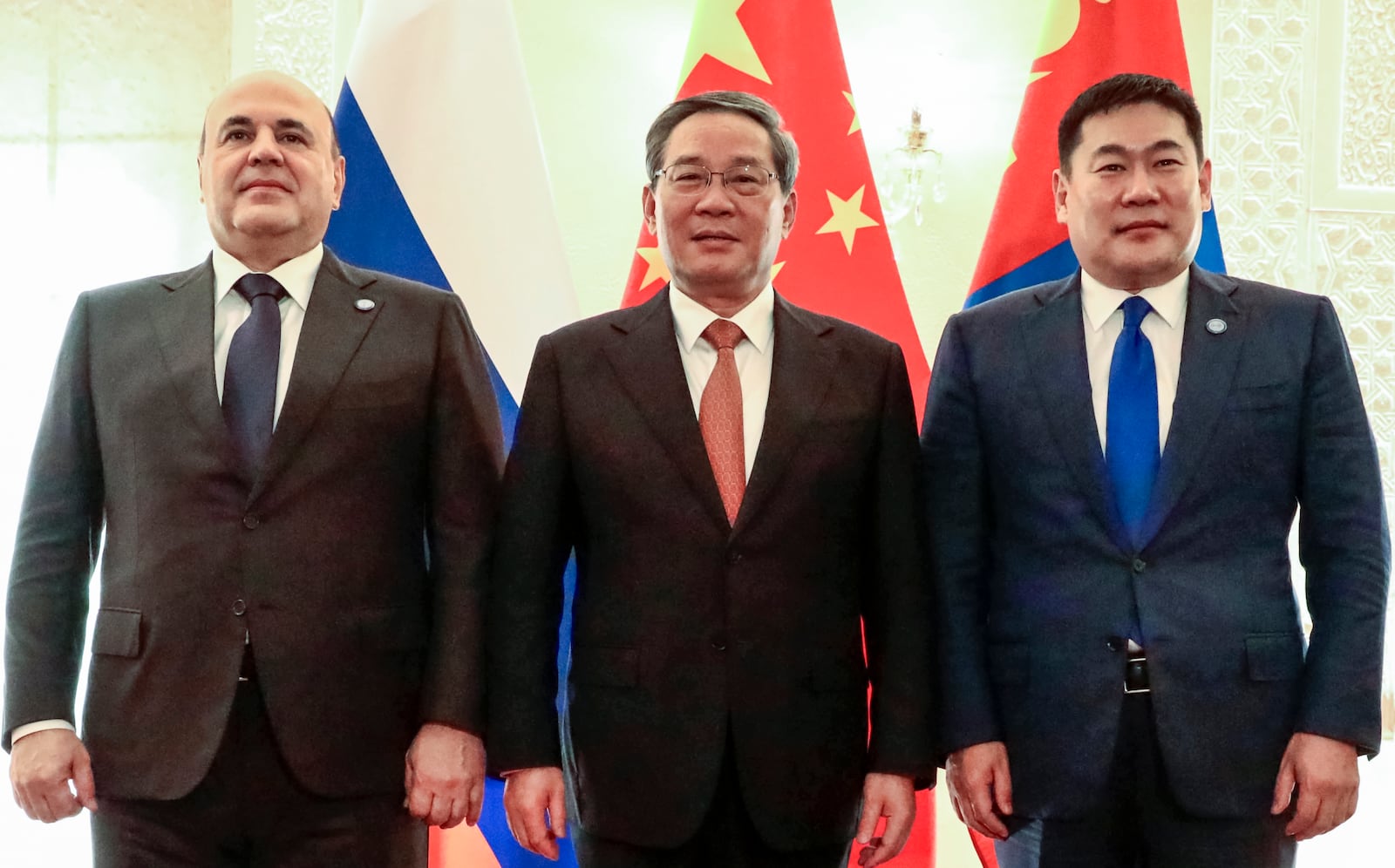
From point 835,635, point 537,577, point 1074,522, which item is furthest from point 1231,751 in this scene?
point 537,577

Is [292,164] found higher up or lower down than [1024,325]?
higher up

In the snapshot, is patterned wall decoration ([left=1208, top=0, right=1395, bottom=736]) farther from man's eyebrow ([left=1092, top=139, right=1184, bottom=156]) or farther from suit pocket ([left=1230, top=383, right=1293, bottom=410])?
suit pocket ([left=1230, top=383, right=1293, bottom=410])

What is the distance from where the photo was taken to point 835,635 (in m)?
1.85

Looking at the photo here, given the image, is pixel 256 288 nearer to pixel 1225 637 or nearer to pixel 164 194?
pixel 1225 637

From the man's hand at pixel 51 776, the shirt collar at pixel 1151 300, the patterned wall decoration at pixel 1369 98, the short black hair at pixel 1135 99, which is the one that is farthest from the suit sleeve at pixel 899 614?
the patterned wall decoration at pixel 1369 98

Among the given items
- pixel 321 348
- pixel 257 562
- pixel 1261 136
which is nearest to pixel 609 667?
pixel 257 562

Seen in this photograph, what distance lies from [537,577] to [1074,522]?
0.78 m

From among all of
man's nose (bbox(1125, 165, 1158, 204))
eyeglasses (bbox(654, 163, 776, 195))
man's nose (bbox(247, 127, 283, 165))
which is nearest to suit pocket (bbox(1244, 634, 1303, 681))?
man's nose (bbox(1125, 165, 1158, 204))

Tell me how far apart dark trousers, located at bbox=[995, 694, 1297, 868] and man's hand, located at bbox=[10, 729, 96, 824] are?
1.36 meters

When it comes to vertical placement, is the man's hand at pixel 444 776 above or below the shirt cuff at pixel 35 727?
below

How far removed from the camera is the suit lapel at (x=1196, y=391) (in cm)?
183

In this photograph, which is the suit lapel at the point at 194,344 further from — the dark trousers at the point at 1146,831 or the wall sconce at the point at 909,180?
the wall sconce at the point at 909,180

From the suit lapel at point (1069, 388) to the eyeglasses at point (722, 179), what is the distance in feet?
1.55

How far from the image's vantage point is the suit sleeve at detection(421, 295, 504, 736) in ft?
5.95
